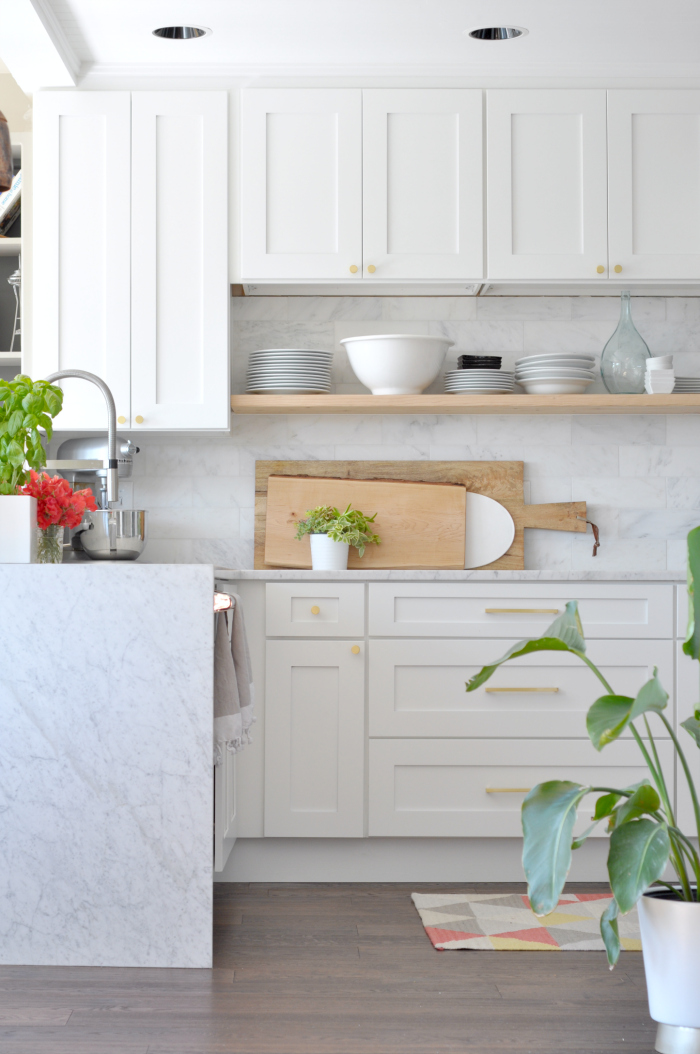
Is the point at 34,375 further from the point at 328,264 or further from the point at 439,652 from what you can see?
the point at 439,652

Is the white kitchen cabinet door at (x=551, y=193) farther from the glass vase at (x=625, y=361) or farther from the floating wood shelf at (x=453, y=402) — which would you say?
the floating wood shelf at (x=453, y=402)

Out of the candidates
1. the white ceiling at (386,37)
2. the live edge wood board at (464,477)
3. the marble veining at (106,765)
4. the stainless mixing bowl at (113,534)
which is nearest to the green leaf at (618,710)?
the marble veining at (106,765)

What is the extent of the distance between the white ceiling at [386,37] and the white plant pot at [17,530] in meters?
1.54

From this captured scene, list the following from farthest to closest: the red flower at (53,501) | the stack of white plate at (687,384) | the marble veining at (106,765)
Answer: the stack of white plate at (687,384) < the red flower at (53,501) < the marble veining at (106,765)

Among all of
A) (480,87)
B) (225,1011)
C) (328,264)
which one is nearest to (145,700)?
(225,1011)

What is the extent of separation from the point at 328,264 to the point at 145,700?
166 cm

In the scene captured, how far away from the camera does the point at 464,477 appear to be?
3.51 metres

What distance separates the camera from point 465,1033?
191cm

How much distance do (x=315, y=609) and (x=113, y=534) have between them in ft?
2.10

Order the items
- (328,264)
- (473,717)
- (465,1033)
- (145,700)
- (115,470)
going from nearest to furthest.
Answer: (465,1033) → (145,700) → (115,470) → (473,717) → (328,264)

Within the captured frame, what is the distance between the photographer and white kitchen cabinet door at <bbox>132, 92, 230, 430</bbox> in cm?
323

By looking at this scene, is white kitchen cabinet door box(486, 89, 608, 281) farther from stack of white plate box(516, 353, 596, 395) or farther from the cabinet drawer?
the cabinet drawer

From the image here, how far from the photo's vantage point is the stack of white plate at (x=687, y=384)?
3.42 meters

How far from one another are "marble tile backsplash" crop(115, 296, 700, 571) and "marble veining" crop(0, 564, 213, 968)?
Answer: 4.21ft
